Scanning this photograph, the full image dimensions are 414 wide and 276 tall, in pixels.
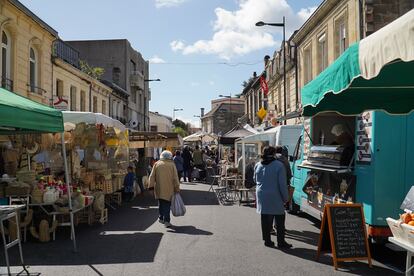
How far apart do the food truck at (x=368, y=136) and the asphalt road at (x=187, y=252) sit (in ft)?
3.20

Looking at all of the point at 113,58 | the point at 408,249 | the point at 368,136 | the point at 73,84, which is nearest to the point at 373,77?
the point at 408,249

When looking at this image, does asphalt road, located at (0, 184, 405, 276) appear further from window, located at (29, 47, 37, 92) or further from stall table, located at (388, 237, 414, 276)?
window, located at (29, 47, 37, 92)

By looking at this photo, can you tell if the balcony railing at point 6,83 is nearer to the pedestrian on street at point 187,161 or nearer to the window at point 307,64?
the pedestrian on street at point 187,161

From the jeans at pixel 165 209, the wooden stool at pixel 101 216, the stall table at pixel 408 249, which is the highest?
the stall table at pixel 408 249

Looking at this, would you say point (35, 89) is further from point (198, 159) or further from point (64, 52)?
point (198, 159)

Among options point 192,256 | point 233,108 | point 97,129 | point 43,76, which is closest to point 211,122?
point 233,108

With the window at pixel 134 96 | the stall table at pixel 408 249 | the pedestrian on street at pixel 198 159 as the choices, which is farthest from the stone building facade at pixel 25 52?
the window at pixel 134 96

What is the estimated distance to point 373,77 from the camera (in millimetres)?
4227

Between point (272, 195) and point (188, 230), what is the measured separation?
2.45m

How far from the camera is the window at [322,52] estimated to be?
2175cm

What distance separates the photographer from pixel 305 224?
1036 centimetres

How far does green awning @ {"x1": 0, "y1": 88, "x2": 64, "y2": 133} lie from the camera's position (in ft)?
19.6

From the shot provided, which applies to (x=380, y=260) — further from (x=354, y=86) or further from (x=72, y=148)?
(x=72, y=148)

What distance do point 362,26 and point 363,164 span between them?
1098 centimetres
